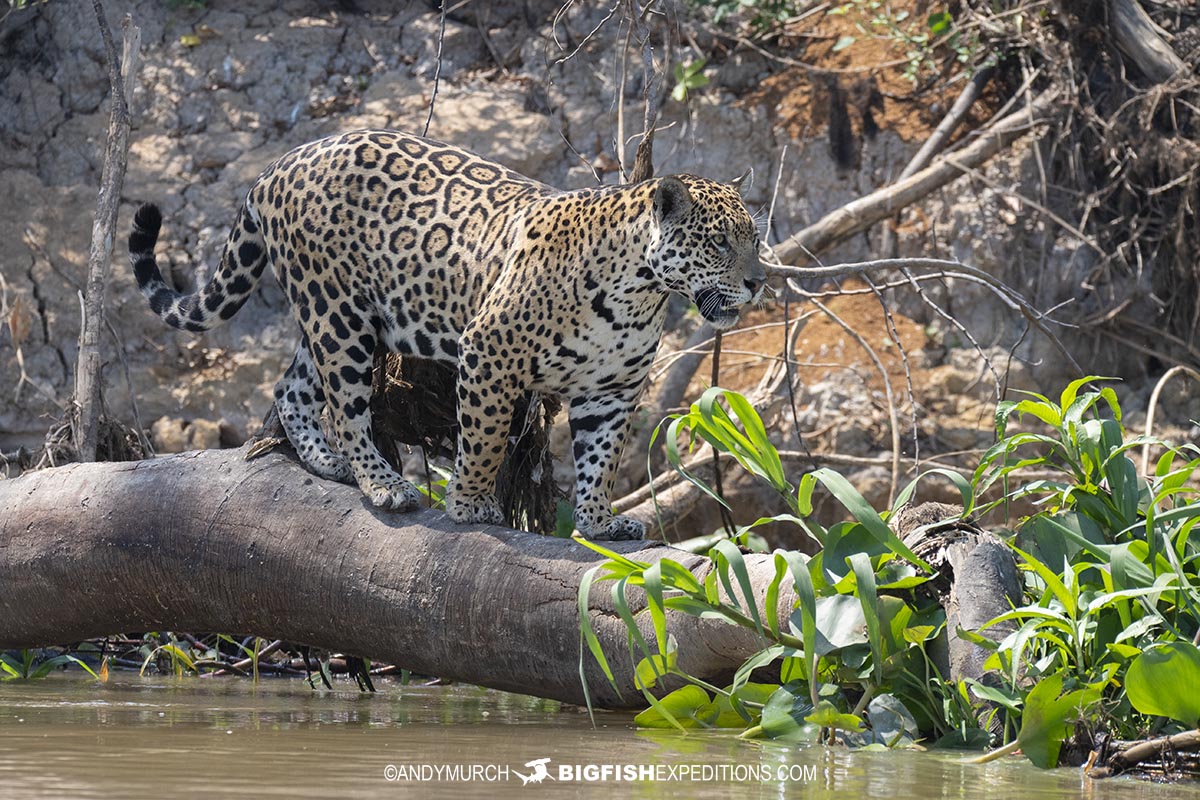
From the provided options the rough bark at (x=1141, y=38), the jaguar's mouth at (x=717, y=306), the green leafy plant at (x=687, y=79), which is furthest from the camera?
the green leafy plant at (x=687, y=79)

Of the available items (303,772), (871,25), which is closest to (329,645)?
(303,772)

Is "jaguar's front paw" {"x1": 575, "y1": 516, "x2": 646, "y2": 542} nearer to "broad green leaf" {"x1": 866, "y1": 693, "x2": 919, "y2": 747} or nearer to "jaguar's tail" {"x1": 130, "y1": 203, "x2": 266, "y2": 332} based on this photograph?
"broad green leaf" {"x1": 866, "y1": 693, "x2": 919, "y2": 747}

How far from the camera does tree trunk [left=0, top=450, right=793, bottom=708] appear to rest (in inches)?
204

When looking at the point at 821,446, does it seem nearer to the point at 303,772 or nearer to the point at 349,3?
the point at 349,3

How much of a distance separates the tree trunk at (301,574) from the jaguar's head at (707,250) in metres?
0.99

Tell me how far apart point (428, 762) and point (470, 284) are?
2.36m

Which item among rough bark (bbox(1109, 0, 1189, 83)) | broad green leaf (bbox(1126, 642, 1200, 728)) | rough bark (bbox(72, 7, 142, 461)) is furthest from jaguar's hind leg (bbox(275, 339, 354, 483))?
rough bark (bbox(1109, 0, 1189, 83))

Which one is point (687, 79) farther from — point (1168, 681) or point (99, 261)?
point (1168, 681)

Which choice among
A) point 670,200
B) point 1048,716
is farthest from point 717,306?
point 1048,716

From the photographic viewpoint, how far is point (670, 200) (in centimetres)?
542

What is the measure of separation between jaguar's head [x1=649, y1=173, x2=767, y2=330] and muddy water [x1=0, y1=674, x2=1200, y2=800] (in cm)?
162

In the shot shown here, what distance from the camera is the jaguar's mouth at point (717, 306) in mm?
5512

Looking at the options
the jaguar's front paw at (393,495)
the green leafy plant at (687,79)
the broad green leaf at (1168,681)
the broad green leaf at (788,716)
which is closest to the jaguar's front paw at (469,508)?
the jaguar's front paw at (393,495)

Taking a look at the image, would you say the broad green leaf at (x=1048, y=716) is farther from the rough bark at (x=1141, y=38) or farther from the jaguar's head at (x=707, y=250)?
the rough bark at (x=1141, y=38)
